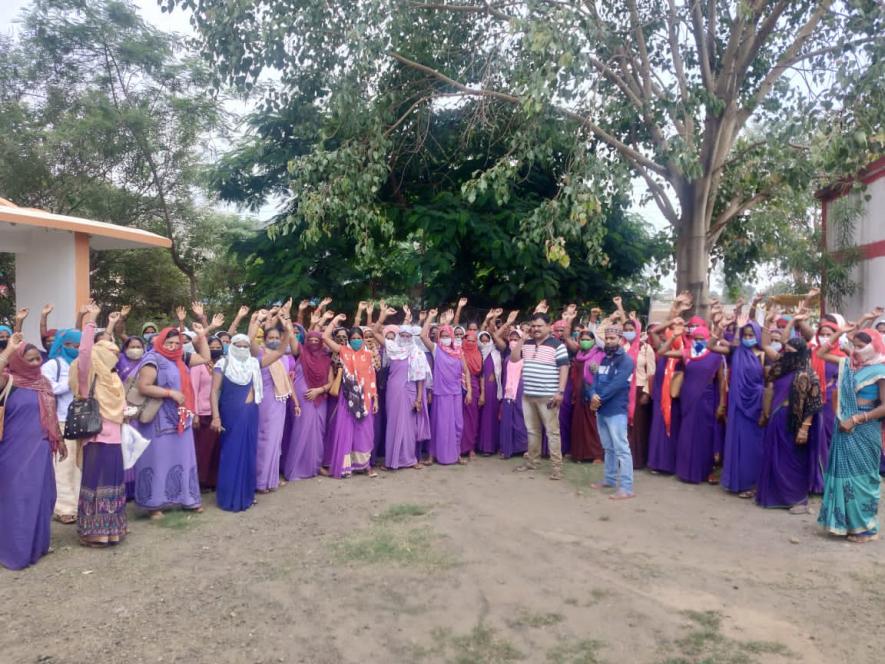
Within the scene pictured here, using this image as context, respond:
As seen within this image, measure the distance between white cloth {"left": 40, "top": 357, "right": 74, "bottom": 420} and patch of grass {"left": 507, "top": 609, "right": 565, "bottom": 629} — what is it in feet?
12.8

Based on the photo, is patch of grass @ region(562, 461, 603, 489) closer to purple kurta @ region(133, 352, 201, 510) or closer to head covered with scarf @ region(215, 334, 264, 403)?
head covered with scarf @ region(215, 334, 264, 403)

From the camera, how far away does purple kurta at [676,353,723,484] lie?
25.1ft

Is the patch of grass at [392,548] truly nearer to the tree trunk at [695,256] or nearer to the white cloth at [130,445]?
the white cloth at [130,445]

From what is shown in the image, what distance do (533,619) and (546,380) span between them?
3982 mm

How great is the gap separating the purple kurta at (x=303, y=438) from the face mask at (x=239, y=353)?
1.09 m

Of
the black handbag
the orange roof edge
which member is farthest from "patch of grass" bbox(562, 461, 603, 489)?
the orange roof edge

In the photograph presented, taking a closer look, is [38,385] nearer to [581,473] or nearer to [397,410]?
[397,410]

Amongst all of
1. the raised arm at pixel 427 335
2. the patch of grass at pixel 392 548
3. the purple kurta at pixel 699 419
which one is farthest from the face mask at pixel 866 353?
the raised arm at pixel 427 335

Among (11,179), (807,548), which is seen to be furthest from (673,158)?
(11,179)

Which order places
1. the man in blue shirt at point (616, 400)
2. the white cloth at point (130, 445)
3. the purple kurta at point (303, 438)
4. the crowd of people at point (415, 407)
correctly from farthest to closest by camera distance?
the purple kurta at point (303, 438) < the man in blue shirt at point (616, 400) < the white cloth at point (130, 445) < the crowd of people at point (415, 407)

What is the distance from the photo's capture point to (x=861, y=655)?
3744mm

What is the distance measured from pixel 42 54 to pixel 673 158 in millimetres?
12767

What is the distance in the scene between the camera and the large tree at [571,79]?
8.94 metres

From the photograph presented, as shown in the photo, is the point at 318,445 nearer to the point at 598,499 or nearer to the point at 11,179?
the point at 598,499
